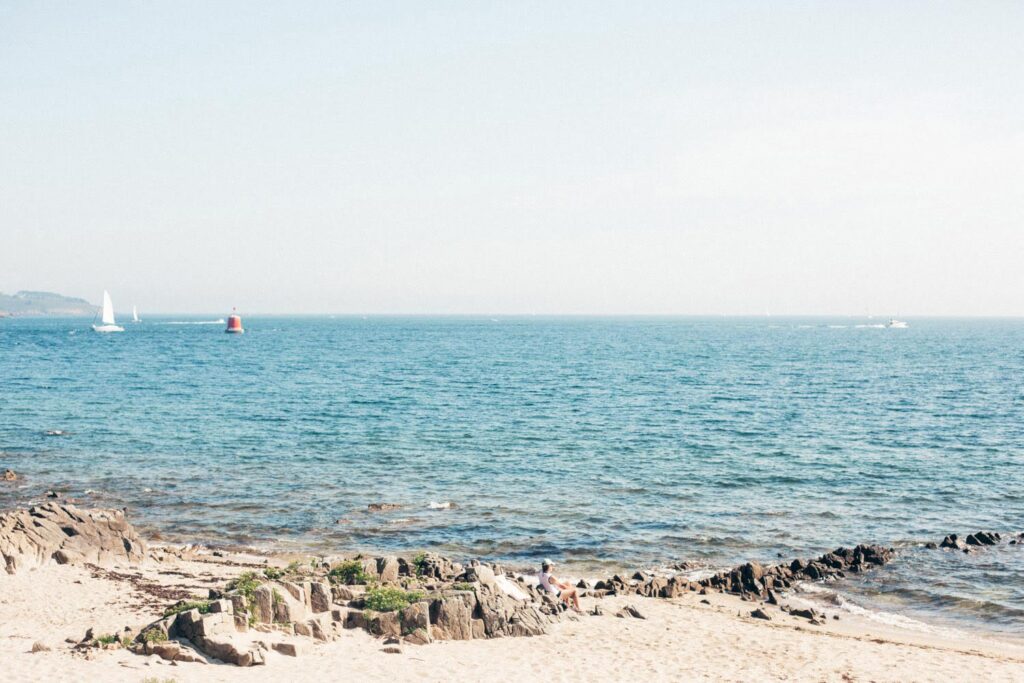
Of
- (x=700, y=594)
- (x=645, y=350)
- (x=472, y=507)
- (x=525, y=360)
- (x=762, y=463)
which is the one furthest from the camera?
(x=645, y=350)

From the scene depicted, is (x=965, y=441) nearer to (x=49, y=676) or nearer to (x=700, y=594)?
(x=700, y=594)

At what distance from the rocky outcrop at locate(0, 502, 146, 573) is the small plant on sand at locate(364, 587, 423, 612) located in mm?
10805

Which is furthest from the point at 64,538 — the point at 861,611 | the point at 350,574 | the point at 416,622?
the point at 861,611

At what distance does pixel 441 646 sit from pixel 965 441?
145 ft

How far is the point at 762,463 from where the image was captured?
44750 millimetres

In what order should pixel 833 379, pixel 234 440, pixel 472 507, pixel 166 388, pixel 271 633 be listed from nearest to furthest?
pixel 271 633
pixel 472 507
pixel 234 440
pixel 166 388
pixel 833 379

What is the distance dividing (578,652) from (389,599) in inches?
196

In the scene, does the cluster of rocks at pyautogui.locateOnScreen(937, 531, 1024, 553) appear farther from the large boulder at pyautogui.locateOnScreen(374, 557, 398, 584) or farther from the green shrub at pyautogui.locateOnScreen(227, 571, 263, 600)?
the green shrub at pyautogui.locateOnScreen(227, 571, 263, 600)

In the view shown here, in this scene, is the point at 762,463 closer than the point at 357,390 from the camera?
Yes

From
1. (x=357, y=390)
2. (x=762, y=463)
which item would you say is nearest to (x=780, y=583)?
(x=762, y=463)

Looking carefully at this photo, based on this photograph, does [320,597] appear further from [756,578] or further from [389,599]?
[756,578]

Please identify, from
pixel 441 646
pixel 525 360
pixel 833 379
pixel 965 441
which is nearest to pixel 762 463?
pixel 965 441

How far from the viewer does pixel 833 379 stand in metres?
94.1

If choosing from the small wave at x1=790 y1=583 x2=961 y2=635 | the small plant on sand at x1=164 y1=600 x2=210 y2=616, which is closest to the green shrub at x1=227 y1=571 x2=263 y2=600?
the small plant on sand at x1=164 y1=600 x2=210 y2=616
